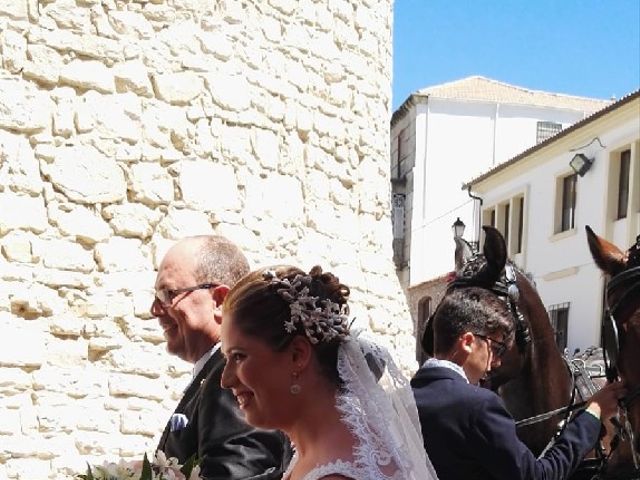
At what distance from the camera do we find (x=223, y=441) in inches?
112

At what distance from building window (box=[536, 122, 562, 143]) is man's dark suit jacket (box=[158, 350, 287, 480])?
97.7 feet

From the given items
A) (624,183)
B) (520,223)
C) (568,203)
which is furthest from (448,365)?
(520,223)

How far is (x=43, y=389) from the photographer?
6027 millimetres

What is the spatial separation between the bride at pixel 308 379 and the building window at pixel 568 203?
20746 mm

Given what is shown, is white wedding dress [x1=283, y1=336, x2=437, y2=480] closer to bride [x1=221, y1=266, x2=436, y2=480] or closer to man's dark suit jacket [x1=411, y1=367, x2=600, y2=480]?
bride [x1=221, y1=266, x2=436, y2=480]

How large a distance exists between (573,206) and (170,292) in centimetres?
2012

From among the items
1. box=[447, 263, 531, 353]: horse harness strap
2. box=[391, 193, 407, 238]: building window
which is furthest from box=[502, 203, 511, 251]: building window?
box=[447, 263, 531, 353]: horse harness strap

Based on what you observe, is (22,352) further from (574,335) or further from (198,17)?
(574,335)

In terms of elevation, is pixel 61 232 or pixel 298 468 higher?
pixel 61 232

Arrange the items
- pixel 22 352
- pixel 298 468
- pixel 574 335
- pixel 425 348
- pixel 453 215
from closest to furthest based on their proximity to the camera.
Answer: pixel 298 468, pixel 425 348, pixel 22 352, pixel 574 335, pixel 453 215

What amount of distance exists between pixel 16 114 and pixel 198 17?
154 centimetres

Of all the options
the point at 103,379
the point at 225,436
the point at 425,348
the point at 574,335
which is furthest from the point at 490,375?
the point at 574,335

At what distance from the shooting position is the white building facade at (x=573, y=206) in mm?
19875

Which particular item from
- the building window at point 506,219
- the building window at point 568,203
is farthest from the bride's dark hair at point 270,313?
the building window at point 506,219
